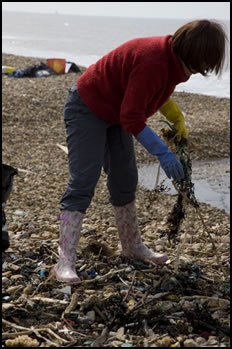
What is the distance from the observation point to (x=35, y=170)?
23.9 ft

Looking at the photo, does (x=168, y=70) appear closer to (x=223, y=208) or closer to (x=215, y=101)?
(x=223, y=208)

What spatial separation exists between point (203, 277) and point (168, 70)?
1363mm

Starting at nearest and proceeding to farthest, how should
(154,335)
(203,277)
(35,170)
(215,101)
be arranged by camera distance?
(154,335), (203,277), (35,170), (215,101)

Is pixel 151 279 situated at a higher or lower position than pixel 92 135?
lower

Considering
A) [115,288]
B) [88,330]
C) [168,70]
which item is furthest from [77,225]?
[168,70]

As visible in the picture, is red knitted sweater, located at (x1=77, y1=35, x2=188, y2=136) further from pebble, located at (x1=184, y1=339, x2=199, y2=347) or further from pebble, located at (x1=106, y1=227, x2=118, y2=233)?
pebble, located at (x1=106, y1=227, x2=118, y2=233)

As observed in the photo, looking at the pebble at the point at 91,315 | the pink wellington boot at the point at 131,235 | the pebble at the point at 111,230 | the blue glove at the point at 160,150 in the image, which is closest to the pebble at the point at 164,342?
the pebble at the point at 91,315

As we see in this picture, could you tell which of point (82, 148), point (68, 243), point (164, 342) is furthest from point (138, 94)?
point (164, 342)

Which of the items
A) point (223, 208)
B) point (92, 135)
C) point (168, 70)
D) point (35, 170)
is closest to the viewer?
point (168, 70)

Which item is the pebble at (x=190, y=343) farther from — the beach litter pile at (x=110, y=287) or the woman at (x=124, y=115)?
the woman at (x=124, y=115)

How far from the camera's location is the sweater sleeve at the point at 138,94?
2.97 metres

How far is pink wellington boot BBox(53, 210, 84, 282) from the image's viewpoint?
3.34 metres

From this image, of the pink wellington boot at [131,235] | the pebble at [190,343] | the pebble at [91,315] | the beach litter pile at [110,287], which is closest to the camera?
the pebble at [190,343]

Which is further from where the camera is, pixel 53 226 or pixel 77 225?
pixel 53 226
